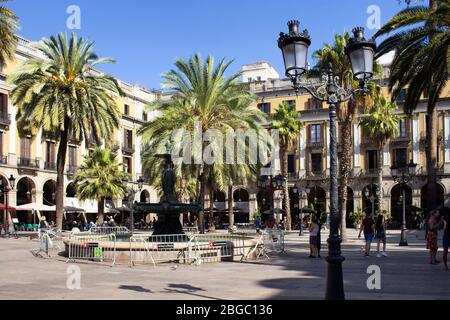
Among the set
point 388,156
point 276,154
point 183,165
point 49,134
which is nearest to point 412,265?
point 183,165

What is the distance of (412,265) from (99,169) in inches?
1287

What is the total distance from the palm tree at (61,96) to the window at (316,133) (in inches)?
1415

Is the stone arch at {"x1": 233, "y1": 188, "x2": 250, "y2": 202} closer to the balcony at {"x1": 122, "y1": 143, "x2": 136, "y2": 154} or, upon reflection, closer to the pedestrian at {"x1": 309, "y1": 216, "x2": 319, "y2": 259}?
the balcony at {"x1": 122, "y1": 143, "x2": 136, "y2": 154}

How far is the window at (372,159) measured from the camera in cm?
5903

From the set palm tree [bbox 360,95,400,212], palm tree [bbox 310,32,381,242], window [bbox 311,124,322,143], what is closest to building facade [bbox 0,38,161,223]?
palm tree [bbox 310,32,381,242]

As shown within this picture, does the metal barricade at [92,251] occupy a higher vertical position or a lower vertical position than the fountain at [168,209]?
lower

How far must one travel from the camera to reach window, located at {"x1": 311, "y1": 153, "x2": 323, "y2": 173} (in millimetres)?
62094

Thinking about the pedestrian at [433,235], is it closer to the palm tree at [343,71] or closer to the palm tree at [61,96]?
the palm tree at [343,71]

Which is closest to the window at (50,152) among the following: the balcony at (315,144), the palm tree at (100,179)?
the palm tree at (100,179)

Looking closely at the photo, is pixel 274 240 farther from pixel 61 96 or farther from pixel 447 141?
pixel 447 141

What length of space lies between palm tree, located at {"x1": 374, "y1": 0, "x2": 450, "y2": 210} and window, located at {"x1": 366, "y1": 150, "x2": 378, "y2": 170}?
39795mm

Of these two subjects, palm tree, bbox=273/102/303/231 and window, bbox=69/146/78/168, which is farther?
window, bbox=69/146/78/168

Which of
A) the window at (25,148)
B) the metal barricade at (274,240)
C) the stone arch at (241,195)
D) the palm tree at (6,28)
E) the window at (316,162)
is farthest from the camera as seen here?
the stone arch at (241,195)

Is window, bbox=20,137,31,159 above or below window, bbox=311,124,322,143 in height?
below
